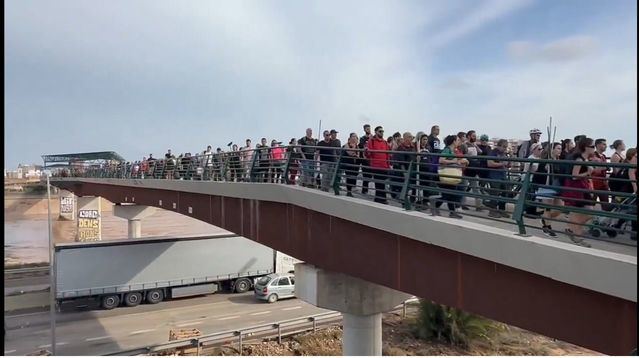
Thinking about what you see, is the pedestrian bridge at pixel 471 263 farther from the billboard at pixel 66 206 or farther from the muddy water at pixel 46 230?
the billboard at pixel 66 206

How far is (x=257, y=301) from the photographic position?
29.4m

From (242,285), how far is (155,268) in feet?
18.4

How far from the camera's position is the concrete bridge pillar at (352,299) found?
38.2ft

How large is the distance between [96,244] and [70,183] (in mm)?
35010

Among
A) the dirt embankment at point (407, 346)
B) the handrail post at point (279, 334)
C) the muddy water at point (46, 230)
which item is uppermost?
the handrail post at point (279, 334)

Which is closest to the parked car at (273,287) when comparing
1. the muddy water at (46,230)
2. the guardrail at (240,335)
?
the guardrail at (240,335)

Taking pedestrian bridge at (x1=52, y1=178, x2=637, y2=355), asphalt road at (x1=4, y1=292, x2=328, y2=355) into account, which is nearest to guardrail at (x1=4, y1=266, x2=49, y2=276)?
asphalt road at (x1=4, y1=292, x2=328, y2=355)

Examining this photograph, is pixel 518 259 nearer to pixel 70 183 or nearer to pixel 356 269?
pixel 356 269

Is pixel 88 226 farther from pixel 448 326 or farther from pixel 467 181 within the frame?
pixel 467 181

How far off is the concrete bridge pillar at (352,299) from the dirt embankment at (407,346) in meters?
7.70

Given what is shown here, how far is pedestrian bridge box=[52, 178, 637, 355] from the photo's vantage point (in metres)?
4.88

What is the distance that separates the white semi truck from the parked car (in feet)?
6.62

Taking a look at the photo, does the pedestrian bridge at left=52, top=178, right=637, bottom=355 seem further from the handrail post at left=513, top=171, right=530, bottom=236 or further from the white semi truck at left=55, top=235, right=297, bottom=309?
the white semi truck at left=55, top=235, right=297, bottom=309

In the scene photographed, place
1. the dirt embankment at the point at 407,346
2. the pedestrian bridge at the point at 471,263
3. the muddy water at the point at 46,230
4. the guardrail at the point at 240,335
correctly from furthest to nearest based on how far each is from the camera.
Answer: the muddy water at the point at 46,230 → the dirt embankment at the point at 407,346 → the guardrail at the point at 240,335 → the pedestrian bridge at the point at 471,263
